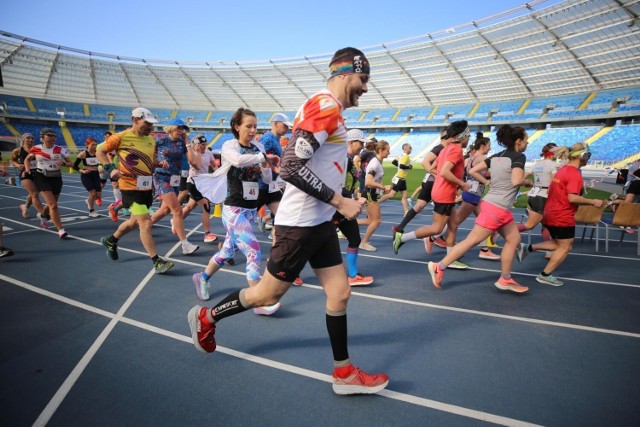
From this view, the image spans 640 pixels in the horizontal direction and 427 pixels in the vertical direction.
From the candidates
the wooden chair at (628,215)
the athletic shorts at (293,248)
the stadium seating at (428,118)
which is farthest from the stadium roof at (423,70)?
the athletic shorts at (293,248)

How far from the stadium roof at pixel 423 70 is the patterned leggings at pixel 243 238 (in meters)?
38.4

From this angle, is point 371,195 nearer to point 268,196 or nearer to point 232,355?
point 268,196

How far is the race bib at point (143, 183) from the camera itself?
15.3ft

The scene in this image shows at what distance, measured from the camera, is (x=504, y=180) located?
419 cm

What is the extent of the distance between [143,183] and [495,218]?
5032 mm

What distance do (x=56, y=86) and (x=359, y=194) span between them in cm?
6527

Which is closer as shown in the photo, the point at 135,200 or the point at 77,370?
the point at 77,370

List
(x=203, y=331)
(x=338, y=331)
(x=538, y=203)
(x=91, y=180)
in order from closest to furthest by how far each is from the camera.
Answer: (x=338, y=331), (x=203, y=331), (x=538, y=203), (x=91, y=180)

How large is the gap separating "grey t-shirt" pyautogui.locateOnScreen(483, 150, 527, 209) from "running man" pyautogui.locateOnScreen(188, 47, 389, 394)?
2.95 metres

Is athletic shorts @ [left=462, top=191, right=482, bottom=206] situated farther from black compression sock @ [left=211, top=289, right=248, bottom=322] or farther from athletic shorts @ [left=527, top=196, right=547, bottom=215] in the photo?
black compression sock @ [left=211, top=289, right=248, bottom=322]

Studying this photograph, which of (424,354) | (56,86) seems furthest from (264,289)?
(56,86)

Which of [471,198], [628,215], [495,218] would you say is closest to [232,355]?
[495,218]

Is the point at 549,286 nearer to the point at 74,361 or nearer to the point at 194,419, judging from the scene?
the point at 194,419

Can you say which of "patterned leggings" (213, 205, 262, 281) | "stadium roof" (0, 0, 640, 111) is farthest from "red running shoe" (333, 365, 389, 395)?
"stadium roof" (0, 0, 640, 111)
